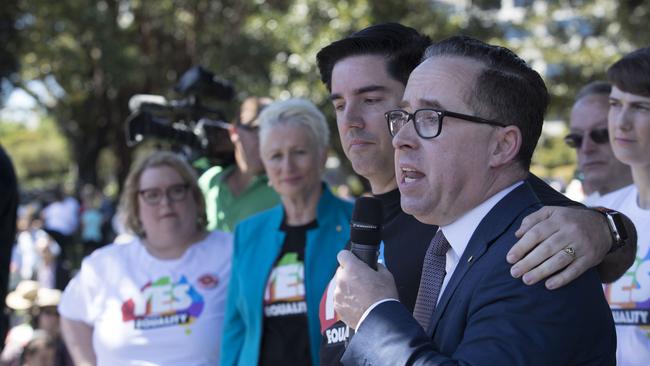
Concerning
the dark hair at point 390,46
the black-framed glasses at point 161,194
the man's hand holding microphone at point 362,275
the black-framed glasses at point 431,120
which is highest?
the dark hair at point 390,46

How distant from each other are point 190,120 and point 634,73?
2.93 meters

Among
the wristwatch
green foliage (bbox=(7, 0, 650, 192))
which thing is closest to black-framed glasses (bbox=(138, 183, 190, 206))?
the wristwatch

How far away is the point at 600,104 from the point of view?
4410mm

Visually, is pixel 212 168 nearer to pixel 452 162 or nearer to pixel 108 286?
pixel 108 286

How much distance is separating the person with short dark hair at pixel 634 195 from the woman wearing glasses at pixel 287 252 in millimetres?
1241

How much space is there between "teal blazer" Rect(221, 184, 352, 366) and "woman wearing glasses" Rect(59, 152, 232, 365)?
0.27 meters

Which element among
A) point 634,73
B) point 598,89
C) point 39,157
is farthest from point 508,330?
point 39,157

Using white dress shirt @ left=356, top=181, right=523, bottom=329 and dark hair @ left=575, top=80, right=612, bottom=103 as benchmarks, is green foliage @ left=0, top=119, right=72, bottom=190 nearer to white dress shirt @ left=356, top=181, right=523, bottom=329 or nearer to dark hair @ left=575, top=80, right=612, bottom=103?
dark hair @ left=575, top=80, right=612, bottom=103

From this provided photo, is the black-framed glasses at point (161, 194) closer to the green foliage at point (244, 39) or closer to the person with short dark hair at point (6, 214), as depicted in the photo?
the person with short dark hair at point (6, 214)

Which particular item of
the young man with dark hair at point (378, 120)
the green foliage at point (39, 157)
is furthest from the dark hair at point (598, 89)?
the green foliage at point (39, 157)

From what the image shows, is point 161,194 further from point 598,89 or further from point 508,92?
point 508,92

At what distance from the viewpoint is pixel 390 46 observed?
9.38 feet

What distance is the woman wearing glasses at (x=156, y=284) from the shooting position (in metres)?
3.96

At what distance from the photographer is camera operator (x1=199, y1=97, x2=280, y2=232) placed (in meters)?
4.95
